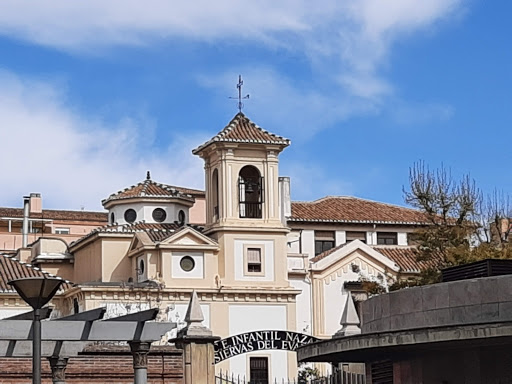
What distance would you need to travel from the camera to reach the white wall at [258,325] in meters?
54.9

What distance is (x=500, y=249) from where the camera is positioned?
4488 cm

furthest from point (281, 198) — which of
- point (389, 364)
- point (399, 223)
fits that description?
point (389, 364)

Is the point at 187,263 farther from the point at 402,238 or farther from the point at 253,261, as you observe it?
the point at 402,238

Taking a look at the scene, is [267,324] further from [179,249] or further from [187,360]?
[187,360]

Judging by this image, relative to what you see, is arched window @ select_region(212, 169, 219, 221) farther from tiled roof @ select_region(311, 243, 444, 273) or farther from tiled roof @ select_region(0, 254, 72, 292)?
tiled roof @ select_region(0, 254, 72, 292)

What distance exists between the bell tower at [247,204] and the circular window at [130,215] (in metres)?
4.13

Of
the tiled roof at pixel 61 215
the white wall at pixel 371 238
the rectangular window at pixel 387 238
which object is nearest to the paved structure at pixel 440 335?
the white wall at pixel 371 238

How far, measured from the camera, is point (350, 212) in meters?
67.9

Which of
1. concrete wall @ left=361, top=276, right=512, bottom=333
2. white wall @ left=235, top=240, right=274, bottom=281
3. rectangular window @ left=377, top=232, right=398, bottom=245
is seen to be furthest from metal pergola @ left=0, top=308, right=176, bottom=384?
rectangular window @ left=377, top=232, right=398, bottom=245

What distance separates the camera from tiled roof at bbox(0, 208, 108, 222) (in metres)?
83.6

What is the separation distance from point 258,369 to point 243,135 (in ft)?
32.3

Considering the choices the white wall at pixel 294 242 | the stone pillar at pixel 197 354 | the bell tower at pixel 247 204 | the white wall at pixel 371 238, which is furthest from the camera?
the white wall at pixel 371 238

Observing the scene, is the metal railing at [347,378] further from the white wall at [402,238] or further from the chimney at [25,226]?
the chimney at [25,226]

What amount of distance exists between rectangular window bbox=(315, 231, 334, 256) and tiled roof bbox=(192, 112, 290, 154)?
9528 millimetres
